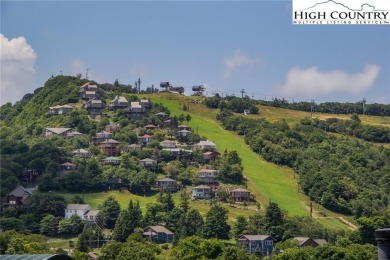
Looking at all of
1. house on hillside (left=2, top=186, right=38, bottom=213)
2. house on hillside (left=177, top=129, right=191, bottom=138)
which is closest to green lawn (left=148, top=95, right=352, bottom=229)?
house on hillside (left=177, top=129, right=191, bottom=138)

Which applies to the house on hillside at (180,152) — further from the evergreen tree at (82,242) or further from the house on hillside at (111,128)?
the evergreen tree at (82,242)

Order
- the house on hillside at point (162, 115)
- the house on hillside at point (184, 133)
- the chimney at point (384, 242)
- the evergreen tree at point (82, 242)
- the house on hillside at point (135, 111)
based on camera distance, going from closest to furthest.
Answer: the chimney at point (384, 242) → the evergreen tree at point (82, 242) → the house on hillside at point (184, 133) → the house on hillside at point (162, 115) → the house on hillside at point (135, 111)

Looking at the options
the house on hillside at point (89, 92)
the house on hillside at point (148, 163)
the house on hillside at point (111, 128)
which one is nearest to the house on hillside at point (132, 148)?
the house on hillside at point (148, 163)

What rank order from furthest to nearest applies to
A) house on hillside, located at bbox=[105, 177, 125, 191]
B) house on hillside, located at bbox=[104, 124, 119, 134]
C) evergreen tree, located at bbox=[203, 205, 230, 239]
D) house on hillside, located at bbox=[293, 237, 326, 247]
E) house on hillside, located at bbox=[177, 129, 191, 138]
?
house on hillside, located at bbox=[104, 124, 119, 134]
house on hillside, located at bbox=[177, 129, 191, 138]
house on hillside, located at bbox=[105, 177, 125, 191]
evergreen tree, located at bbox=[203, 205, 230, 239]
house on hillside, located at bbox=[293, 237, 326, 247]

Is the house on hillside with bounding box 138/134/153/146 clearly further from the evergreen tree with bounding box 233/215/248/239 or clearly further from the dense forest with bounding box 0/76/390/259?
the evergreen tree with bounding box 233/215/248/239

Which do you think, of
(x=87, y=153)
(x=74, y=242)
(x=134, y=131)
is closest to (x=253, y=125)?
(x=134, y=131)
